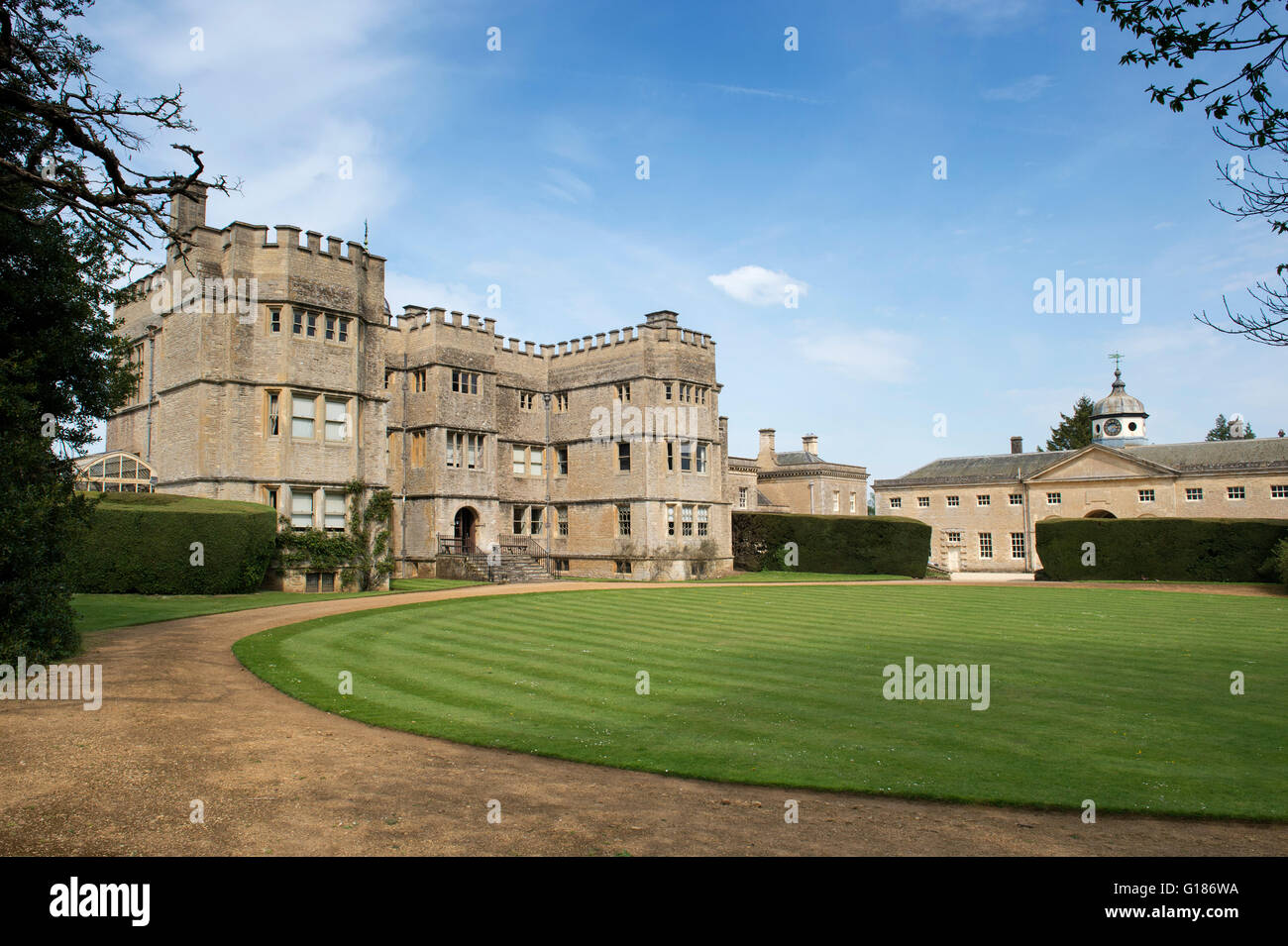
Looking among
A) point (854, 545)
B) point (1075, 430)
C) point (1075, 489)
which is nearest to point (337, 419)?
point (854, 545)

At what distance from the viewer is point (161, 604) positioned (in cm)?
2020

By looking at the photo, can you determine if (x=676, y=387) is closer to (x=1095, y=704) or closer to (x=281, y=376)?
(x=281, y=376)

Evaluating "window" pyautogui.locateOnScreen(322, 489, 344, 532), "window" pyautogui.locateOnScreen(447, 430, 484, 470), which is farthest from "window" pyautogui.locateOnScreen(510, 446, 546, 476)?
"window" pyautogui.locateOnScreen(322, 489, 344, 532)

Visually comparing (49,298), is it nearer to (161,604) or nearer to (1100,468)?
(161,604)

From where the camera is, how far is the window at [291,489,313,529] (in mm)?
27109

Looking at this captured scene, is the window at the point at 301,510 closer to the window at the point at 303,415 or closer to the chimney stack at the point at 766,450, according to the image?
the window at the point at 303,415

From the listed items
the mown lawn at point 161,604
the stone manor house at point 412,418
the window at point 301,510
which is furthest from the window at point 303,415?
the mown lawn at point 161,604

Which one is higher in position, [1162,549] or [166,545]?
[166,545]

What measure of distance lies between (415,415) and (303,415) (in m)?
9.17

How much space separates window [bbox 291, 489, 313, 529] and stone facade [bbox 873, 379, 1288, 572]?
42935 millimetres

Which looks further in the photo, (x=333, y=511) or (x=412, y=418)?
(x=412, y=418)

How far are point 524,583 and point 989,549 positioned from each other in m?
36.3

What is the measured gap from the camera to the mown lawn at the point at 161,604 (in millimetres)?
17105

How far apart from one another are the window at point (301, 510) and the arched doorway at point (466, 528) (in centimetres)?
881
